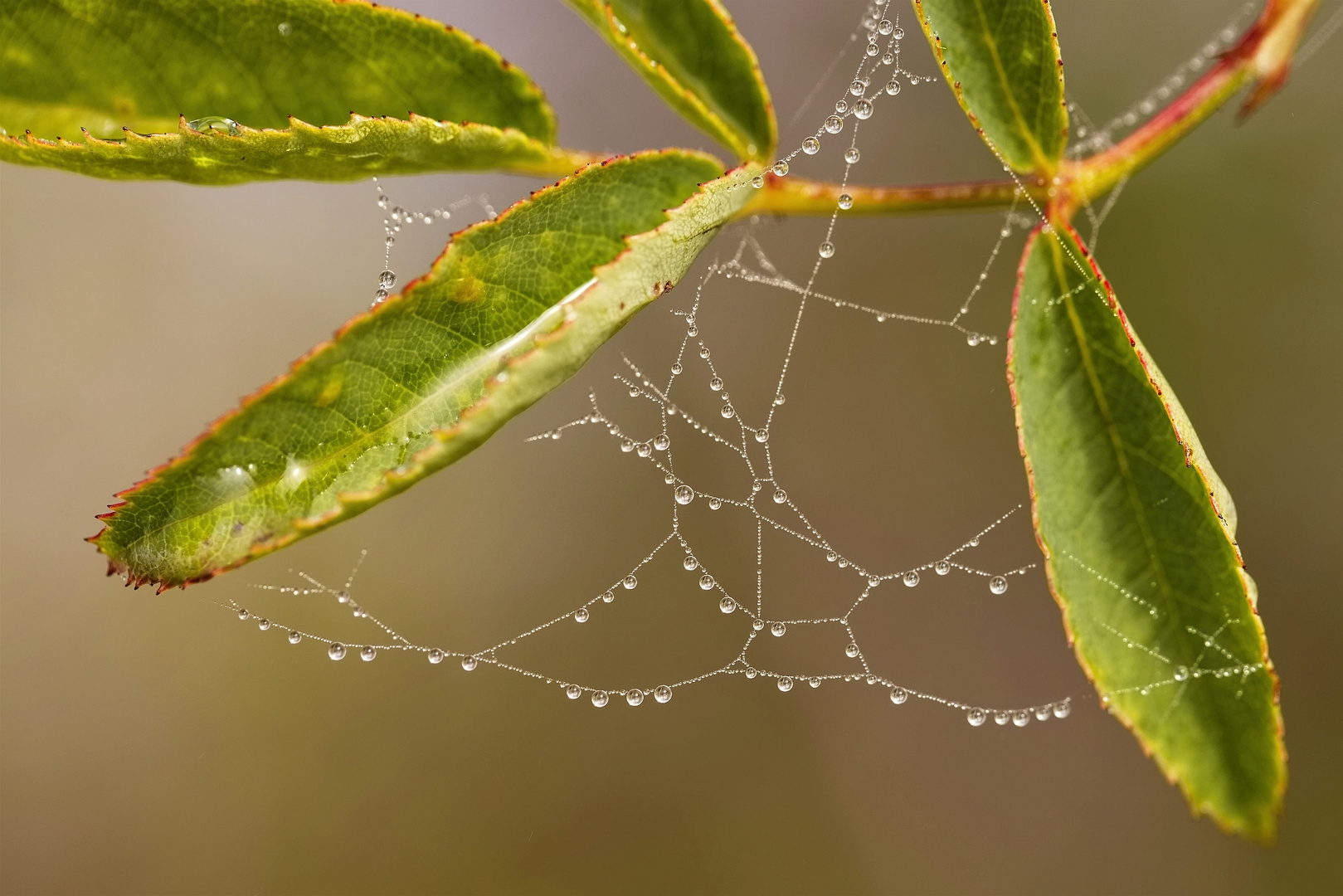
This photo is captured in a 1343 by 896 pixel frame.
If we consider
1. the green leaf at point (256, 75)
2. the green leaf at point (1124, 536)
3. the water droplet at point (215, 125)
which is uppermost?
the green leaf at point (256, 75)

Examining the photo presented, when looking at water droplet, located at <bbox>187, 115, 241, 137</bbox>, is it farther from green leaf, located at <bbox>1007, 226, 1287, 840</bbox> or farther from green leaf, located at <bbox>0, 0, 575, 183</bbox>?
green leaf, located at <bbox>1007, 226, 1287, 840</bbox>

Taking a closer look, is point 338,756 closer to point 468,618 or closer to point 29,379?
point 468,618

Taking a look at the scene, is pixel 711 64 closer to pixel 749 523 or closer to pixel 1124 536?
pixel 1124 536

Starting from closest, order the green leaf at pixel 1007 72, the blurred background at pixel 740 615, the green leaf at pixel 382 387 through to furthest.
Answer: the green leaf at pixel 382 387 → the green leaf at pixel 1007 72 → the blurred background at pixel 740 615

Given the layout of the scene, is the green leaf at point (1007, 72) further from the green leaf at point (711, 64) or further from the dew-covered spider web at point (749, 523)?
the dew-covered spider web at point (749, 523)

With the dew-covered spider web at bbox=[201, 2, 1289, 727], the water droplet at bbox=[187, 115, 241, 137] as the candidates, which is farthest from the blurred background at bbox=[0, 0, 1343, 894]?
the water droplet at bbox=[187, 115, 241, 137]

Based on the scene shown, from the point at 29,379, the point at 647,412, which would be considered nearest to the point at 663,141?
the point at 647,412

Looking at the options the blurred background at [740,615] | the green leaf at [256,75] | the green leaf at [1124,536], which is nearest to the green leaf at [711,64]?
the green leaf at [256,75]

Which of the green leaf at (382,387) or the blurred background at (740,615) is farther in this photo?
the blurred background at (740,615)
